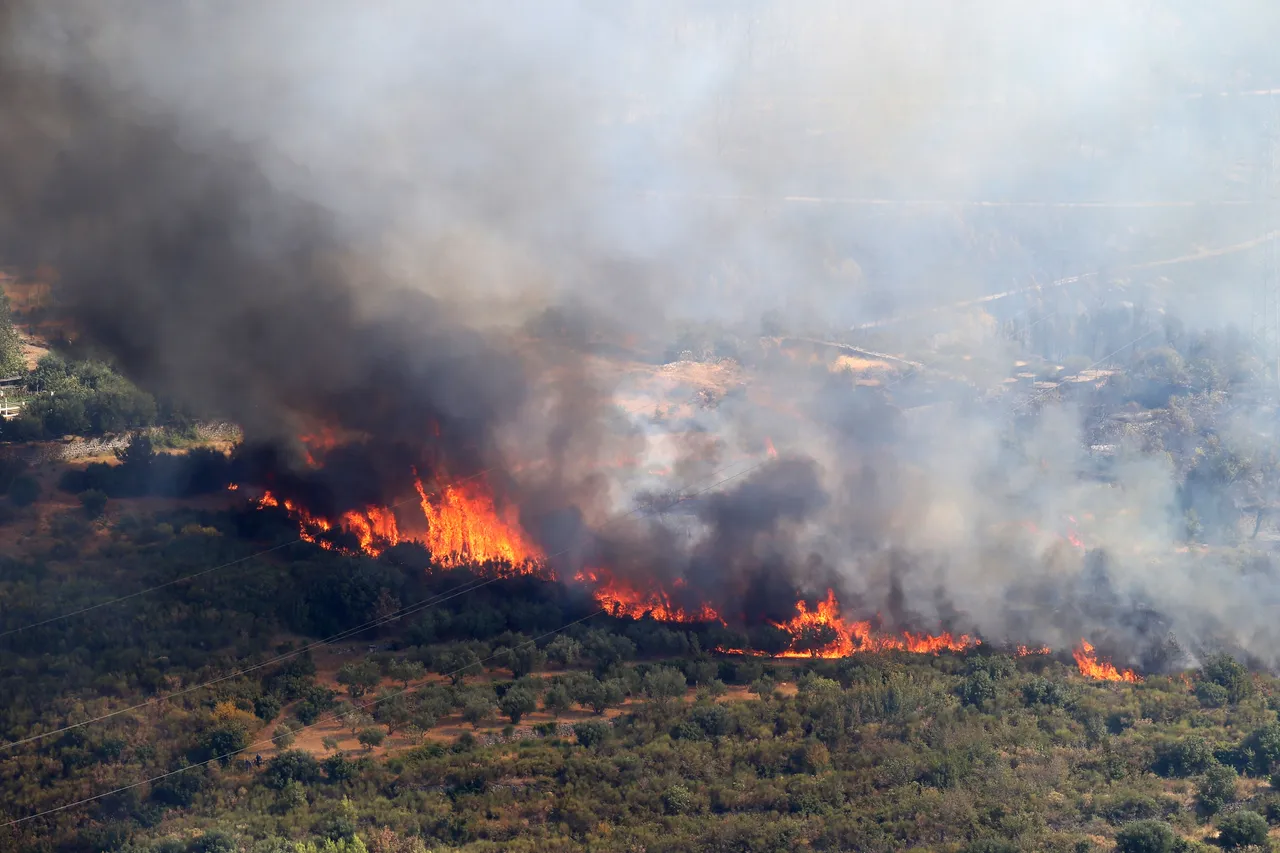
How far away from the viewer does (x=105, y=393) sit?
151 feet

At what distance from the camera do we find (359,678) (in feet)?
109

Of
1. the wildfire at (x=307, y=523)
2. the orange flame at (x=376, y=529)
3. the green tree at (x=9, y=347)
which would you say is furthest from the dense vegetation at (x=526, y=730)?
the green tree at (x=9, y=347)

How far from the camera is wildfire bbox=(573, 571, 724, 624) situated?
36906mm

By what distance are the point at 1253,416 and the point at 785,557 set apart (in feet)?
83.6

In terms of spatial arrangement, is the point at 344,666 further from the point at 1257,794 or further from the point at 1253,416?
the point at 1253,416

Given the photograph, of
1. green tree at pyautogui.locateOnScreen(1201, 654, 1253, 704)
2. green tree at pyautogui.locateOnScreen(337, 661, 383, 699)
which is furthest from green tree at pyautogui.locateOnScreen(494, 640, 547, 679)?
green tree at pyautogui.locateOnScreen(1201, 654, 1253, 704)

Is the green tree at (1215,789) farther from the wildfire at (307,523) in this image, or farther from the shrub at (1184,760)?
the wildfire at (307,523)

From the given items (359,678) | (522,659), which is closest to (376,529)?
(359,678)

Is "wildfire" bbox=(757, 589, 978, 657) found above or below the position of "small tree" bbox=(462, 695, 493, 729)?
above

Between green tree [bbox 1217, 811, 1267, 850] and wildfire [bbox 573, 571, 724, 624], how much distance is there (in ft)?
46.3

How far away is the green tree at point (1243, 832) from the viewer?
26.6m

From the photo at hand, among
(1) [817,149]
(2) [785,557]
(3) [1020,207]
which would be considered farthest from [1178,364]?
(2) [785,557]

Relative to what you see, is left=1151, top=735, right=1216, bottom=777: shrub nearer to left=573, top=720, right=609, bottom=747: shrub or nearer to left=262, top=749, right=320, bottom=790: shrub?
left=573, top=720, right=609, bottom=747: shrub

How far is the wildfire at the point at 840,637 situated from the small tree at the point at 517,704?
295 inches
